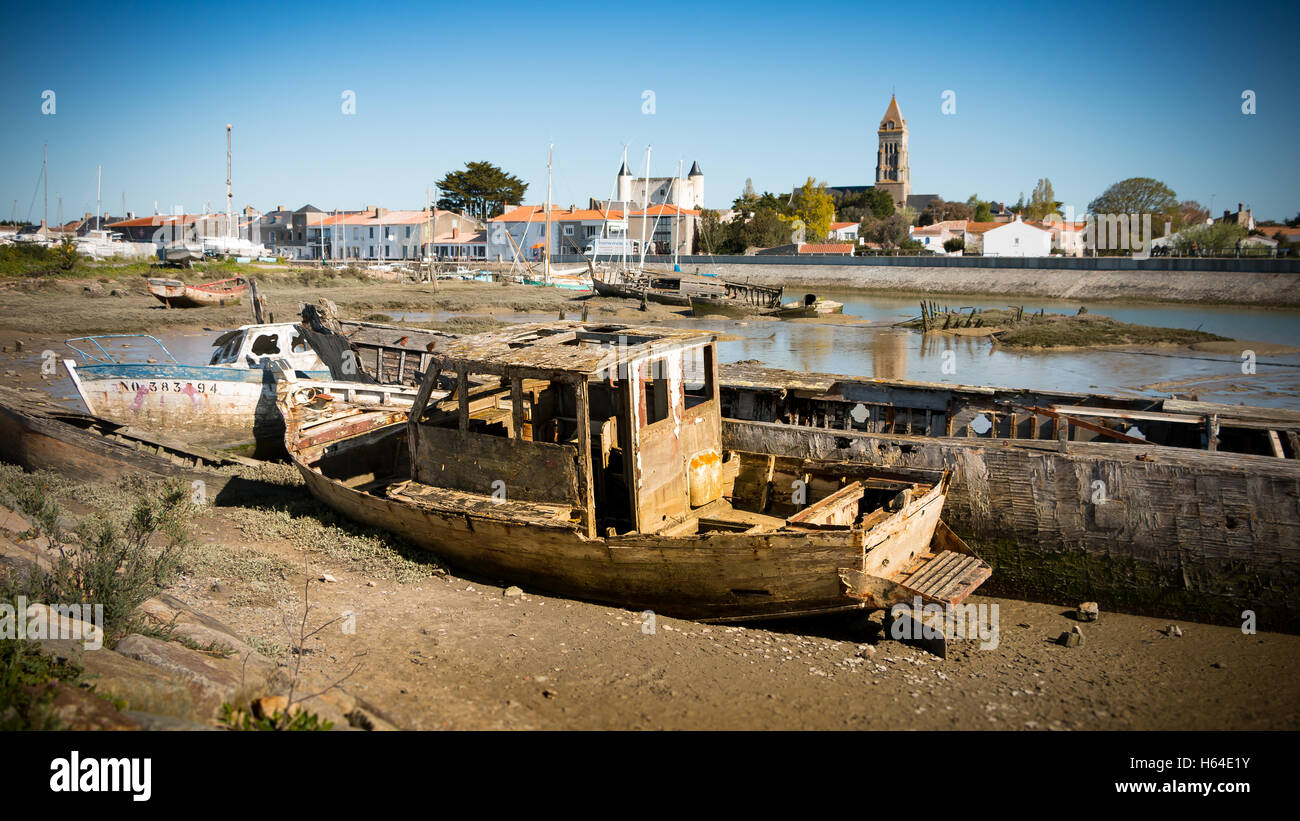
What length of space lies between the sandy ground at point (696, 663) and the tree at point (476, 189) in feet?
292

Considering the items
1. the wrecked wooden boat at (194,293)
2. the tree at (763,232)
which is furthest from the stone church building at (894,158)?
the wrecked wooden boat at (194,293)

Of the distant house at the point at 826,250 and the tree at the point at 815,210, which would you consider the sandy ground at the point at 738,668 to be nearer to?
the distant house at the point at 826,250

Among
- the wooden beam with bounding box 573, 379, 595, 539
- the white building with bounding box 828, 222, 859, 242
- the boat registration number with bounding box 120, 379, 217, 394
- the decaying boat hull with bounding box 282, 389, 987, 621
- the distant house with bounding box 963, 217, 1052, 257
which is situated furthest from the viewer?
the white building with bounding box 828, 222, 859, 242

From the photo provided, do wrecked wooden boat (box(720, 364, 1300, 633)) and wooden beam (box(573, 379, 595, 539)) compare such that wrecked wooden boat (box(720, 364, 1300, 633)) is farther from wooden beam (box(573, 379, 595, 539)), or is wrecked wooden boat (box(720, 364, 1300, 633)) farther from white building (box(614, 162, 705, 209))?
white building (box(614, 162, 705, 209))

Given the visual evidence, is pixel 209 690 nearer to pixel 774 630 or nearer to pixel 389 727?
pixel 389 727

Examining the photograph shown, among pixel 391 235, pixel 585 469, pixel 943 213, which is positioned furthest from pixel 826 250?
pixel 585 469

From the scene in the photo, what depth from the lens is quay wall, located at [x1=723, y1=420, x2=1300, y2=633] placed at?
748 cm

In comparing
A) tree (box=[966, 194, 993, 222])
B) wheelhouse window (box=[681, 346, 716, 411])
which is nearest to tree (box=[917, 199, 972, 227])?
tree (box=[966, 194, 993, 222])

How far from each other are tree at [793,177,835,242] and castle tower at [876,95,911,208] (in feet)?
156

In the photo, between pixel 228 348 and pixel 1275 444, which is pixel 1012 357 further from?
pixel 228 348

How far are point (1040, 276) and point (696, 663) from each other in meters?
54.3

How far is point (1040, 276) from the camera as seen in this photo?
53531 mm

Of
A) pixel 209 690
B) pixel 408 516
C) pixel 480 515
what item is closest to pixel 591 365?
pixel 480 515

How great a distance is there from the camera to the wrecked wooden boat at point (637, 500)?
7152 millimetres
